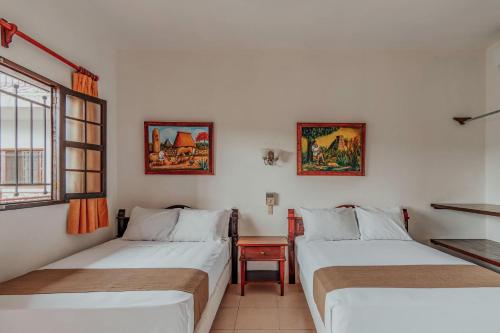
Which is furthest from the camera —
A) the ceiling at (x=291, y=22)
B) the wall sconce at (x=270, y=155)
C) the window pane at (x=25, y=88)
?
the wall sconce at (x=270, y=155)

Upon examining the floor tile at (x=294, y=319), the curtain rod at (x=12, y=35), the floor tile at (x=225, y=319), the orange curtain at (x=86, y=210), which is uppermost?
the curtain rod at (x=12, y=35)

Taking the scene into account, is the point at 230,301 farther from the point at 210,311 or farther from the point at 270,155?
the point at 270,155

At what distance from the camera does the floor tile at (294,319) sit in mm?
2580

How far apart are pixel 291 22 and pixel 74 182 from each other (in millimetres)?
2667

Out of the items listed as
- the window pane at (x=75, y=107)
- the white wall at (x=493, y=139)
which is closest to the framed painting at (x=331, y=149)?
the white wall at (x=493, y=139)

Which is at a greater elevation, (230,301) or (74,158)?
(74,158)

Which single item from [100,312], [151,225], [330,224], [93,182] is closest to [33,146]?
[93,182]

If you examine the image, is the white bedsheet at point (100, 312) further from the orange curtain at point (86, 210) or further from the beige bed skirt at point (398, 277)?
the orange curtain at point (86, 210)

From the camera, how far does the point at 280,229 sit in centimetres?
365

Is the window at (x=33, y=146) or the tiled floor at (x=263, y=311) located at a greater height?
the window at (x=33, y=146)

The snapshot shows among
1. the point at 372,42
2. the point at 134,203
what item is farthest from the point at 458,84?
the point at 134,203

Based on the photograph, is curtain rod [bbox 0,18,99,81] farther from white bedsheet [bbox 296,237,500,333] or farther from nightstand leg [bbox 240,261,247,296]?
white bedsheet [bbox 296,237,500,333]

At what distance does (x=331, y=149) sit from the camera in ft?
11.9

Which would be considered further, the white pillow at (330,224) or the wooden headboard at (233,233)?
the wooden headboard at (233,233)
